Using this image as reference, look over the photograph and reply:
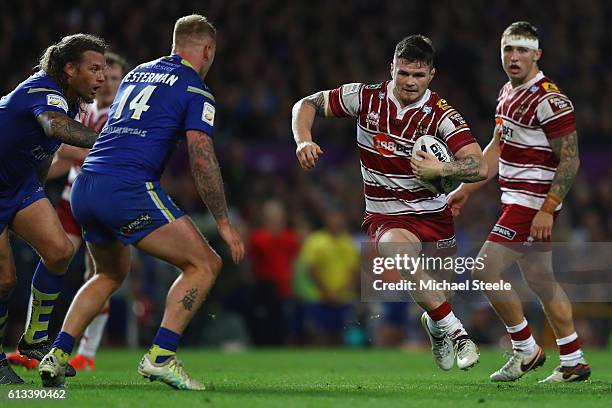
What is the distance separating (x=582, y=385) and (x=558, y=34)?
15831 mm

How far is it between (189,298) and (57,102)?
1792 millimetres

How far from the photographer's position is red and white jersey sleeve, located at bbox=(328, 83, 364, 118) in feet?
29.5

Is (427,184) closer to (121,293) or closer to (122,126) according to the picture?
(122,126)

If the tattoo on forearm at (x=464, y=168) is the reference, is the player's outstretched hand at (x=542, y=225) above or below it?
below

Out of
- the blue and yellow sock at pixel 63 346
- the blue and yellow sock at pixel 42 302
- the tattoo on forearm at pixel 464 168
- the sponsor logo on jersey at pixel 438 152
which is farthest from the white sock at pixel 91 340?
the tattoo on forearm at pixel 464 168

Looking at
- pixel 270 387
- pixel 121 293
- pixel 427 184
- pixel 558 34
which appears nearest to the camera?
pixel 270 387

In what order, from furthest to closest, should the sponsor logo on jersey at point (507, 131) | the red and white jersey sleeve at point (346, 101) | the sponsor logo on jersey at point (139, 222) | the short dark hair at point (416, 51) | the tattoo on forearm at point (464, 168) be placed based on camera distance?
the sponsor logo on jersey at point (507, 131) < the red and white jersey sleeve at point (346, 101) < the short dark hair at point (416, 51) < the tattoo on forearm at point (464, 168) < the sponsor logo on jersey at point (139, 222)

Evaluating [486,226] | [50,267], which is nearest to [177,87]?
[50,267]

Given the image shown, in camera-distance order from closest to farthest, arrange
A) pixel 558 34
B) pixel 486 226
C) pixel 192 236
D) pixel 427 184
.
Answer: pixel 192 236
pixel 427 184
pixel 486 226
pixel 558 34

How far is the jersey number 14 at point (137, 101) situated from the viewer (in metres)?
7.43

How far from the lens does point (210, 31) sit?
776 cm

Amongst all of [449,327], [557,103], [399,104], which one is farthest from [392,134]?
[449,327]

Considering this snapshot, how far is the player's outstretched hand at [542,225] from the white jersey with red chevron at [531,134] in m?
0.20

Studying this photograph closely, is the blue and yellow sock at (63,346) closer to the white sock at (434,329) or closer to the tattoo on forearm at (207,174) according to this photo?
the tattoo on forearm at (207,174)
